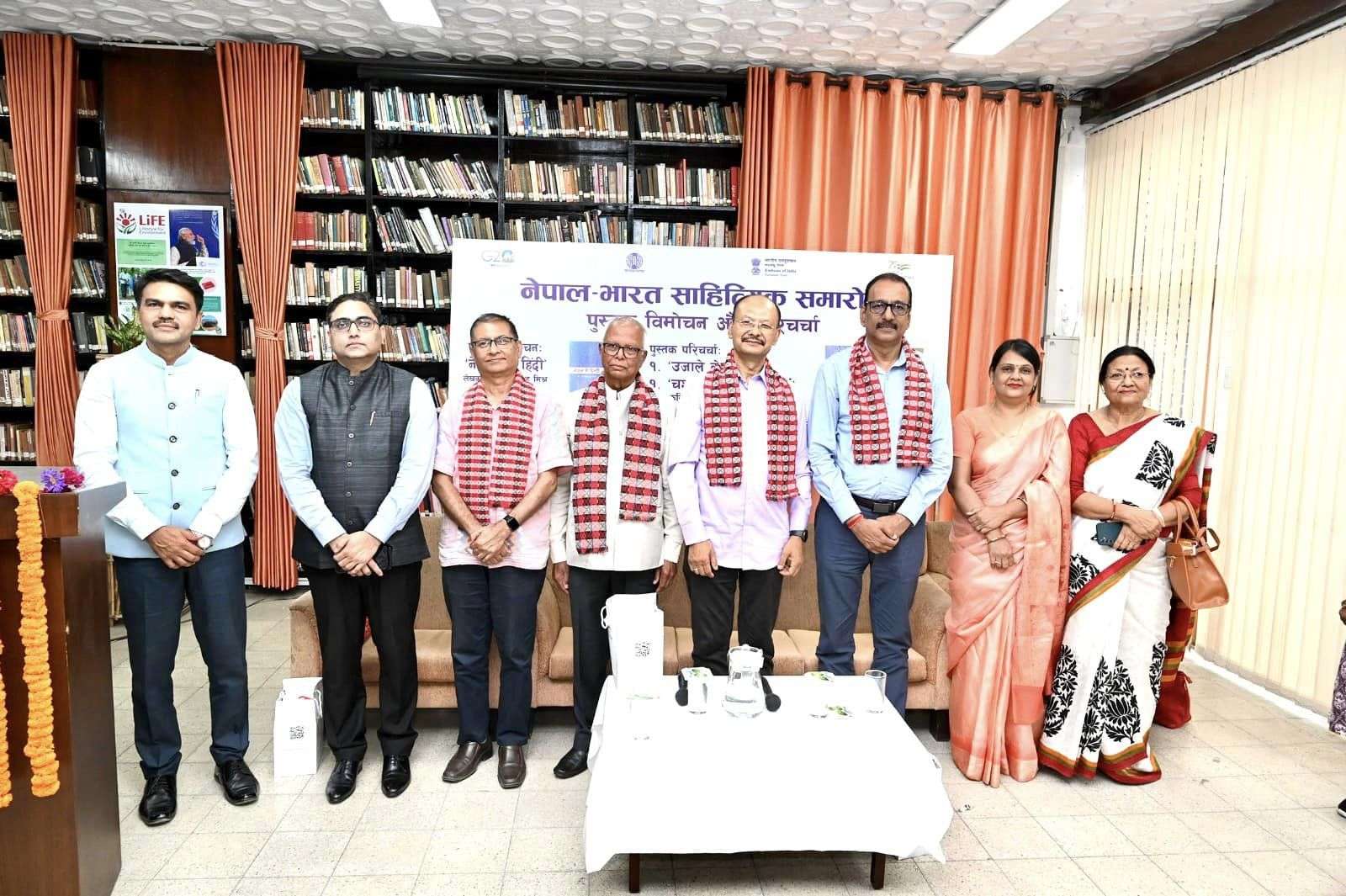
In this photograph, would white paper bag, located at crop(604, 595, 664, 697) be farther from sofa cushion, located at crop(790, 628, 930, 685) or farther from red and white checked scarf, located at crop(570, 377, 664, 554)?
sofa cushion, located at crop(790, 628, 930, 685)

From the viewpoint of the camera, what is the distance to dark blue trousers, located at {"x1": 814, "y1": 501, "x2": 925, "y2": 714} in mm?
2826

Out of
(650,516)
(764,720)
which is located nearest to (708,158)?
(650,516)

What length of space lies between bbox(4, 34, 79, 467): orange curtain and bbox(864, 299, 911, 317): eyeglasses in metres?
4.45

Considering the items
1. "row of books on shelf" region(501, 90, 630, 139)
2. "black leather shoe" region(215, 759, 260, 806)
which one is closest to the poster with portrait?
"row of books on shelf" region(501, 90, 630, 139)

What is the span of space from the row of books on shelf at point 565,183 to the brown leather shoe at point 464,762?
11.0ft

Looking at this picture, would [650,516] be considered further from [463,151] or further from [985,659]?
[463,151]

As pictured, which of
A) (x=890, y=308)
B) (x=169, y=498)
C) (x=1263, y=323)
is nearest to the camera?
(x=169, y=498)

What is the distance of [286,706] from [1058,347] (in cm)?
451

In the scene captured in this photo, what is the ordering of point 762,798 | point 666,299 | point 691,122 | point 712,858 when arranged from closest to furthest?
point 762,798
point 712,858
point 666,299
point 691,122

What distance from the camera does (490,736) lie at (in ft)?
9.96

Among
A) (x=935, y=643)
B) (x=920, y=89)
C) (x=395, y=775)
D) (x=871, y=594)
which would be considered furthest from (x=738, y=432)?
(x=920, y=89)

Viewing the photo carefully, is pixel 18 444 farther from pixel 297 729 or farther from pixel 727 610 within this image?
pixel 727 610

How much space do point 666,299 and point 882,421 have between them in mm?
2139

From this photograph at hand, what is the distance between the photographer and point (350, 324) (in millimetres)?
2531
